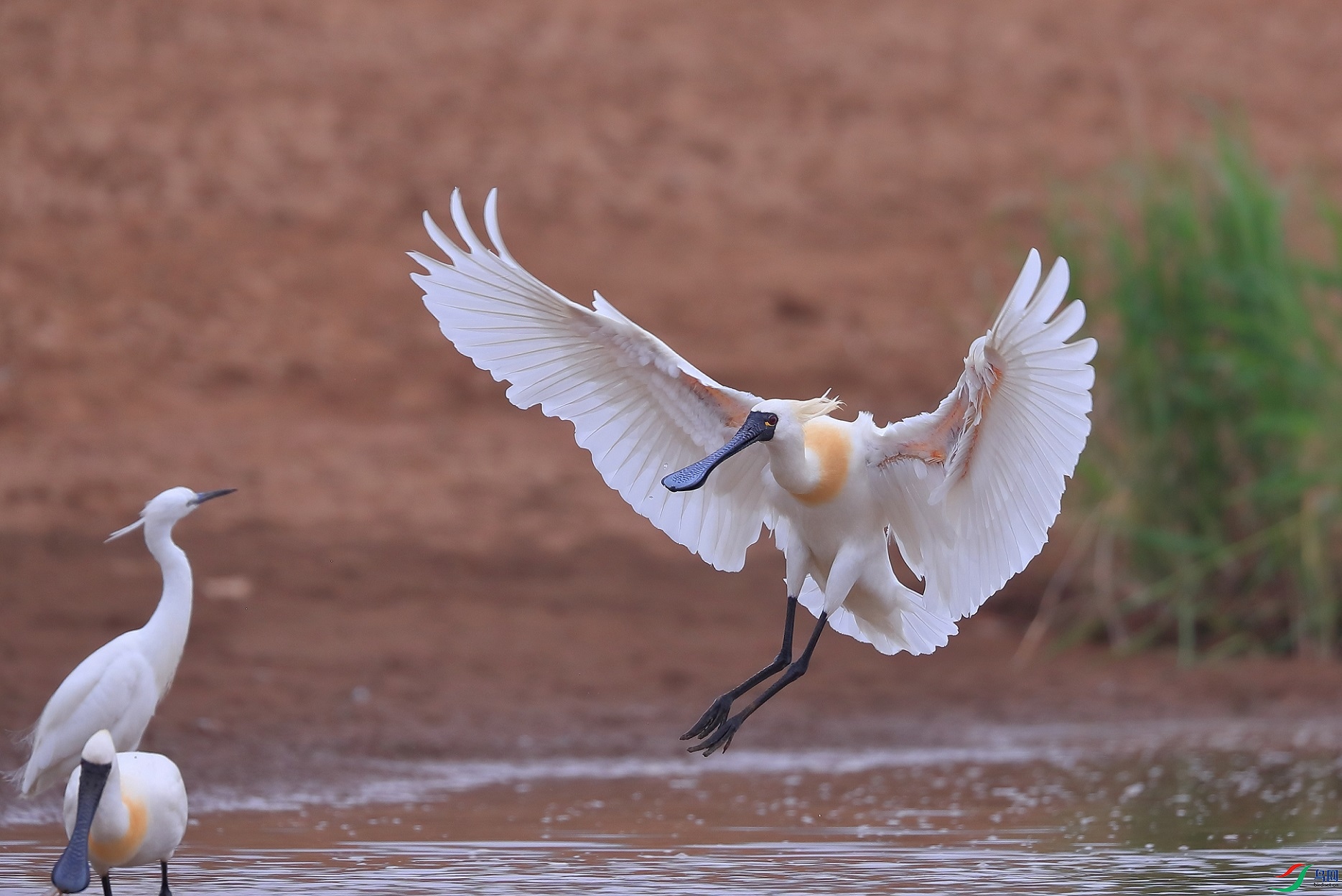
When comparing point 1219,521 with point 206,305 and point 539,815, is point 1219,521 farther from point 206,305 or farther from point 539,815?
point 206,305

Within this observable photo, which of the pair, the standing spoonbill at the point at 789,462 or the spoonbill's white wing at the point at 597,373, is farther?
the spoonbill's white wing at the point at 597,373

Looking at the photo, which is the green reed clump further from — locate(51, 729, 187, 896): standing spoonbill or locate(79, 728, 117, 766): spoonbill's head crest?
locate(79, 728, 117, 766): spoonbill's head crest

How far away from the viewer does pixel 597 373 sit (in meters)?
7.04

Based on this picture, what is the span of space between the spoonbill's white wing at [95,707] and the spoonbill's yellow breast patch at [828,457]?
2.23 m

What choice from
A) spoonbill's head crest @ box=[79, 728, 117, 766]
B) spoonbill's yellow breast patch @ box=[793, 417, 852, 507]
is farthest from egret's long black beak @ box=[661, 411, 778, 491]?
spoonbill's head crest @ box=[79, 728, 117, 766]

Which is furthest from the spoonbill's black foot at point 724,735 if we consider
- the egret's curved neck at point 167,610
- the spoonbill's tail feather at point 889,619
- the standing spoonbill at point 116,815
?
the egret's curved neck at point 167,610

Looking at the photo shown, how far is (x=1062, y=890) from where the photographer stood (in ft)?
20.5

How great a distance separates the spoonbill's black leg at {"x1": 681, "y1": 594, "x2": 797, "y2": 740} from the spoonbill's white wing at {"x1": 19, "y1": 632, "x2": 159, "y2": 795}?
70.3 inches

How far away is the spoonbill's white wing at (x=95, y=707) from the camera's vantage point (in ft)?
22.7

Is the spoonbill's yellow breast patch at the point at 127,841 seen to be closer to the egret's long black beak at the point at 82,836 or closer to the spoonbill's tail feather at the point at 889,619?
the egret's long black beak at the point at 82,836

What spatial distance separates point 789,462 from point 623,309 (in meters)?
10.1

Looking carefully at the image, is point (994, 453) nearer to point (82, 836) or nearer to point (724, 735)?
point (724, 735)

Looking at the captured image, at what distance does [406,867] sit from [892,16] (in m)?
15.8

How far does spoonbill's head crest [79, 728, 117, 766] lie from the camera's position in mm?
6027
